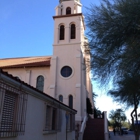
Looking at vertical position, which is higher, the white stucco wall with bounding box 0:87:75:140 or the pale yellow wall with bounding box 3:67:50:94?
the pale yellow wall with bounding box 3:67:50:94

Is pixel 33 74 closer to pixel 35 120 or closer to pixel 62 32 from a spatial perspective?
pixel 62 32

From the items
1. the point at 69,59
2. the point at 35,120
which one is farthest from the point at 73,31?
the point at 35,120

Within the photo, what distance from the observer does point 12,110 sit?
6691mm

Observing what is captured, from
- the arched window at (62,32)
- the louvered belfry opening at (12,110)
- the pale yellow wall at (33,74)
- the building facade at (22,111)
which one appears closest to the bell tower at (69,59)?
the arched window at (62,32)

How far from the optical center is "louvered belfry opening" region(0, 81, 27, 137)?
6090 mm

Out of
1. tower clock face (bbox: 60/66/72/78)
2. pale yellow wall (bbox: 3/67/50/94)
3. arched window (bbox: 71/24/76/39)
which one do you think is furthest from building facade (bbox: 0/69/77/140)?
arched window (bbox: 71/24/76/39)

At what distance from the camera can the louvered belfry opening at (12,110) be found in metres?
6.09

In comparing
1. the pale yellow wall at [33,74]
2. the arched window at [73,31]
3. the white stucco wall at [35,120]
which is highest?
the arched window at [73,31]

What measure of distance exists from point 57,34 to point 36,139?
22711 millimetres

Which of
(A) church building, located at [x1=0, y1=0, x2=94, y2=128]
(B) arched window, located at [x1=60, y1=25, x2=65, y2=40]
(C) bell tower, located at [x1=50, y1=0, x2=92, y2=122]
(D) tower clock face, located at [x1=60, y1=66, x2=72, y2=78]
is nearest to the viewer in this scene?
(C) bell tower, located at [x1=50, y1=0, x2=92, y2=122]

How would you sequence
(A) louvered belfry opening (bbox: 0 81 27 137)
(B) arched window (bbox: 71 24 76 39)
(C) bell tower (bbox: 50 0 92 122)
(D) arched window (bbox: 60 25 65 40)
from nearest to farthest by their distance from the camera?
(A) louvered belfry opening (bbox: 0 81 27 137), (C) bell tower (bbox: 50 0 92 122), (B) arched window (bbox: 71 24 76 39), (D) arched window (bbox: 60 25 65 40)

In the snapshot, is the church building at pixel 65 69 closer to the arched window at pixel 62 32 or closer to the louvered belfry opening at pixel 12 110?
the arched window at pixel 62 32

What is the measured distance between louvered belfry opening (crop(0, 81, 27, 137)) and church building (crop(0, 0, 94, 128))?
16555mm

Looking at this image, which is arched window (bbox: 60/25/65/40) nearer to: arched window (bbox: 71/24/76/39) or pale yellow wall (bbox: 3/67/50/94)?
arched window (bbox: 71/24/76/39)
